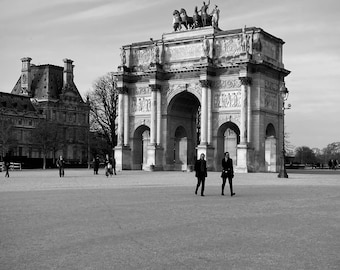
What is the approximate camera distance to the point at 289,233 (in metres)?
12.7

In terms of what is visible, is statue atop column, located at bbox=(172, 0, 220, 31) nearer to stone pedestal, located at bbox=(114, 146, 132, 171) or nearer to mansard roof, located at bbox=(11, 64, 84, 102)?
stone pedestal, located at bbox=(114, 146, 132, 171)

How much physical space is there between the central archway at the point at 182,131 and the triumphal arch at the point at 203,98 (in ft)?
0.30

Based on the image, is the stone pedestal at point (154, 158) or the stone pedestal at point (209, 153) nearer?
the stone pedestal at point (209, 153)

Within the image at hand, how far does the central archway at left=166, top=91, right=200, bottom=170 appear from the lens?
194 ft

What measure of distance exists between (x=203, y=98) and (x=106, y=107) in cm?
2115

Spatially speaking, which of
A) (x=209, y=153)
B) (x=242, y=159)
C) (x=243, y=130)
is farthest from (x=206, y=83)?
(x=242, y=159)

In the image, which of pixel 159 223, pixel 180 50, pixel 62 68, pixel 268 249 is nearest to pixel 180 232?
pixel 159 223

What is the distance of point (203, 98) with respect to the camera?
55.5 m

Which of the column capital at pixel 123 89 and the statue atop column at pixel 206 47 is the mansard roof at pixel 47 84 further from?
the statue atop column at pixel 206 47

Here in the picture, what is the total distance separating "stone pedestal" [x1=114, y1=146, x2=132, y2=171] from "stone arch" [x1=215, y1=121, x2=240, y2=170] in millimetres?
9051

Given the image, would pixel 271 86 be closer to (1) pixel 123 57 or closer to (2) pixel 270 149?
(2) pixel 270 149

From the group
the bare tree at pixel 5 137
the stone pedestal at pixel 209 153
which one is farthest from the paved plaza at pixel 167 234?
the bare tree at pixel 5 137

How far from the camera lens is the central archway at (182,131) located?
194 ft

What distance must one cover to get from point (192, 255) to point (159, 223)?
4112 millimetres
